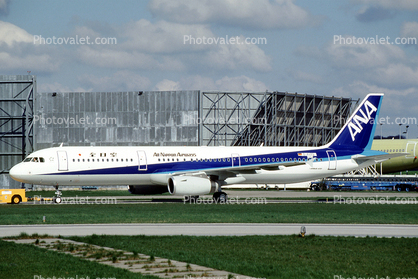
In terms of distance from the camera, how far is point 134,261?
15875mm

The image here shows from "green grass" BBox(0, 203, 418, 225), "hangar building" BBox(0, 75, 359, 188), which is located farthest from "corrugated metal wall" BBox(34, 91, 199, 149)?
"green grass" BBox(0, 203, 418, 225)

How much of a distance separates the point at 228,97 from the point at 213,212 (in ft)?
163

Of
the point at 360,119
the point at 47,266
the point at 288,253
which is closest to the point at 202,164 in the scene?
the point at 360,119

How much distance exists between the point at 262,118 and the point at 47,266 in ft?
233

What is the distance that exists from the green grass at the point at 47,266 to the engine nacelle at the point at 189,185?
24162 mm

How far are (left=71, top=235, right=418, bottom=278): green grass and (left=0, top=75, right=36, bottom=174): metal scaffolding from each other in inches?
2255

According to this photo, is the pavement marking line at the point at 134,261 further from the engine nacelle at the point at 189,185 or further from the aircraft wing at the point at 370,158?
the aircraft wing at the point at 370,158

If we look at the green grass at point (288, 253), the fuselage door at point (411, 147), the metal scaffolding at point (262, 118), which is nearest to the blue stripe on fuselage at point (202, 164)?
the green grass at point (288, 253)

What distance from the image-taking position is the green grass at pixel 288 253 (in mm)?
14663

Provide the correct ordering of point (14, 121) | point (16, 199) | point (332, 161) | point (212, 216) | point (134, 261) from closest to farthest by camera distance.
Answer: point (134, 261) → point (212, 216) → point (16, 199) → point (332, 161) → point (14, 121)

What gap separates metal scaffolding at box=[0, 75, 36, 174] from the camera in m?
73.6

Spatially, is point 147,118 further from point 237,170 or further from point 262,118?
point 237,170

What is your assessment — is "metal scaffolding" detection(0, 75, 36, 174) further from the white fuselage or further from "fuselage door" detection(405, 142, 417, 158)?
"fuselage door" detection(405, 142, 417, 158)

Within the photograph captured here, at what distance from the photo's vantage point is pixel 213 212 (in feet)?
112
